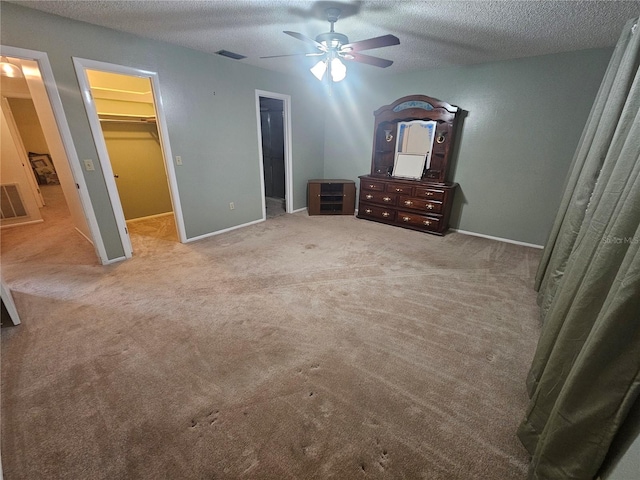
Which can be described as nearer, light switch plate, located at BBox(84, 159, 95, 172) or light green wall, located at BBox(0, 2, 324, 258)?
light green wall, located at BBox(0, 2, 324, 258)

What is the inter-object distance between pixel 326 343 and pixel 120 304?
1864mm

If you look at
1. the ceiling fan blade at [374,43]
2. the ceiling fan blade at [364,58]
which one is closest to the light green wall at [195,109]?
the ceiling fan blade at [364,58]

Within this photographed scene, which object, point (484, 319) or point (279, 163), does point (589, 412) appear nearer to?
point (484, 319)

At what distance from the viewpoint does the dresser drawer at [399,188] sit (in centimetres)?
403

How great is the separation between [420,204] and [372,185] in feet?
2.82

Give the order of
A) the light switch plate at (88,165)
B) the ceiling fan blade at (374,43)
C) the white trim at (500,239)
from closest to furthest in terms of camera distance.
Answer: the ceiling fan blade at (374,43)
the light switch plate at (88,165)
the white trim at (500,239)

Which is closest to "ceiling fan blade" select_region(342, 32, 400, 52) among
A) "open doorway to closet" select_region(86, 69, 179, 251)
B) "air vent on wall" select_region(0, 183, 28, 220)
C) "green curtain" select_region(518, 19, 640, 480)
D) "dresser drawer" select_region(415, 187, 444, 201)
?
"green curtain" select_region(518, 19, 640, 480)

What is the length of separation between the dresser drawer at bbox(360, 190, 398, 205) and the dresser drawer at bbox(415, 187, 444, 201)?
1.23 ft

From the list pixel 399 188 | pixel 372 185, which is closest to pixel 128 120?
pixel 372 185

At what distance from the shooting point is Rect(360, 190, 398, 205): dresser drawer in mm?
4223

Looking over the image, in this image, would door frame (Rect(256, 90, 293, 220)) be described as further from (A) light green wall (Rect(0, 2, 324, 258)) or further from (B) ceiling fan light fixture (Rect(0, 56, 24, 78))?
(B) ceiling fan light fixture (Rect(0, 56, 24, 78))

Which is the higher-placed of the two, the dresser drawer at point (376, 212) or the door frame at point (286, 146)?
the door frame at point (286, 146)

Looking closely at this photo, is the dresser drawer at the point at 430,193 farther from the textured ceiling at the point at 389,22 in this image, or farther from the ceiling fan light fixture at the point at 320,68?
the ceiling fan light fixture at the point at 320,68

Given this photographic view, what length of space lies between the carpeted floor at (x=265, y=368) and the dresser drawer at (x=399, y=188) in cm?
139
